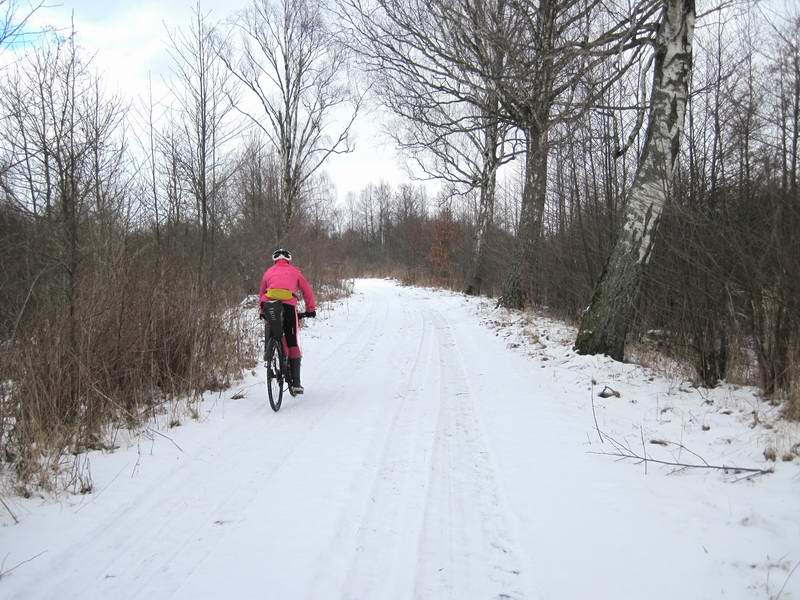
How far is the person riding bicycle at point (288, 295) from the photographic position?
6164mm

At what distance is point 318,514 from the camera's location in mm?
3262

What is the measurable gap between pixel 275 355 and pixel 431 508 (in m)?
3.34

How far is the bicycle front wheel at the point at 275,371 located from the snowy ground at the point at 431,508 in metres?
0.17

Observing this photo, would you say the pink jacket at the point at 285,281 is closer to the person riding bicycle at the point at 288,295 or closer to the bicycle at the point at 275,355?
the person riding bicycle at the point at 288,295

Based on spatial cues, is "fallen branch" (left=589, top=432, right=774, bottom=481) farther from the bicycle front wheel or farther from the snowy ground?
the bicycle front wheel

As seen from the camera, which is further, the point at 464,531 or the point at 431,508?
the point at 431,508

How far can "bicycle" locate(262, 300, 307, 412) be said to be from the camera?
5.78m

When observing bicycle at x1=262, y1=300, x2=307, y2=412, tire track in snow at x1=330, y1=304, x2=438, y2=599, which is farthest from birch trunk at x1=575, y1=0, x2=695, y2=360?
bicycle at x1=262, y1=300, x2=307, y2=412

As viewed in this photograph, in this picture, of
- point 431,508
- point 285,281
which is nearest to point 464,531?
point 431,508

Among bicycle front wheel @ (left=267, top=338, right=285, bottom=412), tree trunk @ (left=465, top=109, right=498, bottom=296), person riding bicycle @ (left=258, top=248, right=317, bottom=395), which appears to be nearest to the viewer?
bicycle front wheel @ (left=267, top=338, right=285, bottom=412)

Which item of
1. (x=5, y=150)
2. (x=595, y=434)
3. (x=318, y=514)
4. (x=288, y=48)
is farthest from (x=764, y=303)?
(x=288, y=48)

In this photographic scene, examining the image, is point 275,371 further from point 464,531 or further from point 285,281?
point 464,531

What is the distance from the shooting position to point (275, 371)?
19.4 ft

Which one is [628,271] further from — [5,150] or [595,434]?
[5,150]
